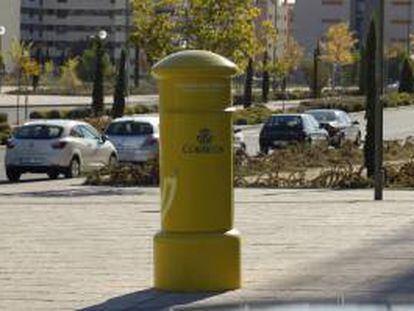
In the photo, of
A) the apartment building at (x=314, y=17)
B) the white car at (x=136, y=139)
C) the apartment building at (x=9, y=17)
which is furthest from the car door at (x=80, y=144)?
the apartment building at (x=314, y=17)

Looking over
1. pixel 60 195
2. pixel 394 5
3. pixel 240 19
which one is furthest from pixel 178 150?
pixel 394 5

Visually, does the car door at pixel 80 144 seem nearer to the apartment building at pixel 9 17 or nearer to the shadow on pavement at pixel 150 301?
the shadow on pavement at pixel 150 301

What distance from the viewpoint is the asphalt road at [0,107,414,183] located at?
46.7 metres

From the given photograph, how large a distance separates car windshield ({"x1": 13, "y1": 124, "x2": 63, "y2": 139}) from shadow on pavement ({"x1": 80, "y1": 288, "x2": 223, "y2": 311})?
1893 centimetres

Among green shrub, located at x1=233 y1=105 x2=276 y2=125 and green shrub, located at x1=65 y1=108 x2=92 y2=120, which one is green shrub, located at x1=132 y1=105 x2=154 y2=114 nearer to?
green shrub, located at x1=65 y1=108 x2=92 y2=120

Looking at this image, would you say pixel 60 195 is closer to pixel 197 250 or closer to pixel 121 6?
pixel 197 250

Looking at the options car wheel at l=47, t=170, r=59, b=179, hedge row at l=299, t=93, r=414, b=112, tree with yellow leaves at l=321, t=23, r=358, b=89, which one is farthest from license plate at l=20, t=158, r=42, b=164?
tree with yellow leaves at l=321, t=23, r=358, b=89

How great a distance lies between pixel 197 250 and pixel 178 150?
0.85 meters

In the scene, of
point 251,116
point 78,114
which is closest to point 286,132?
point 78,114

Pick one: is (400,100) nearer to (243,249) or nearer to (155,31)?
(155,31)

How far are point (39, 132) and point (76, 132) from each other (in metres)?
1.07

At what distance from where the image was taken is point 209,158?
9.75 m

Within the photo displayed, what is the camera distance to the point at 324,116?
4675cm

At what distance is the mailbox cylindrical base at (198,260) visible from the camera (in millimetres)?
9570
